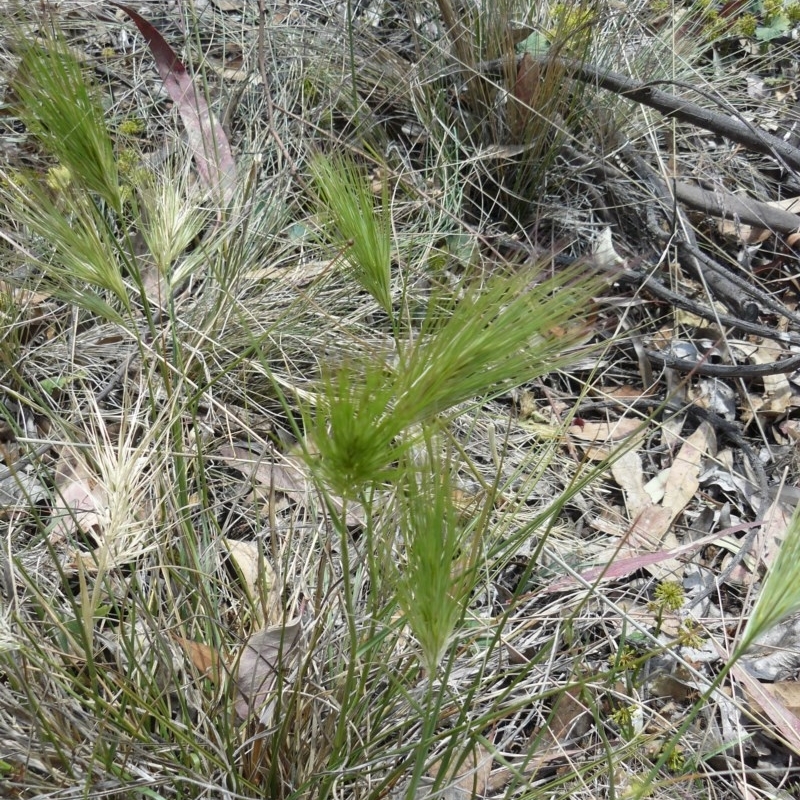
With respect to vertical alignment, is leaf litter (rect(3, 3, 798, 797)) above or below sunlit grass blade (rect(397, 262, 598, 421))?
below

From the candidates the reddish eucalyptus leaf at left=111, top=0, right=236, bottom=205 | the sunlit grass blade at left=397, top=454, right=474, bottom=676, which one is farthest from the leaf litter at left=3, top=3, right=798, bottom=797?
the sunlit grass blade at left=397, top=454, right=474, bottom=676

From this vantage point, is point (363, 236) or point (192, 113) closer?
point (363, 236)

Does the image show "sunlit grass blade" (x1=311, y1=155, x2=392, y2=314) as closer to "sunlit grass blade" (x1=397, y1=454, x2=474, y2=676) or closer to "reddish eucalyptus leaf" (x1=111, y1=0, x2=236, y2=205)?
"sunlit grass blade" (x1=397, y1=454, x2=474, y2=676)

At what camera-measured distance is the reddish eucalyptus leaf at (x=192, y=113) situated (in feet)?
5.61

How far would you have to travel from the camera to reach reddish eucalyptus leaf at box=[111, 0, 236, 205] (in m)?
1.71

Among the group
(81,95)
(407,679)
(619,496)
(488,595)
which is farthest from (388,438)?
(619,496)

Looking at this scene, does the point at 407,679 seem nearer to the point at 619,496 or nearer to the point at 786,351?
the point at 619,496

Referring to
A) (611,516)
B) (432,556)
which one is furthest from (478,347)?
(611,516)

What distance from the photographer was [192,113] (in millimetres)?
1787

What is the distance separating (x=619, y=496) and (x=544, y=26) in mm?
1062

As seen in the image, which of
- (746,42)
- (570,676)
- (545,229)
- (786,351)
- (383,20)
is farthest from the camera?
(746,42)

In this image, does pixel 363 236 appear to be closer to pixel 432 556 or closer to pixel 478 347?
pixel 478 347

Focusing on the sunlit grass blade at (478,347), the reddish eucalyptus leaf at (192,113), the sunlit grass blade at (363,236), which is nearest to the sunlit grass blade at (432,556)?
the sunlit grass blade at (478,347)

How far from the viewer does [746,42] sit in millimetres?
2236
